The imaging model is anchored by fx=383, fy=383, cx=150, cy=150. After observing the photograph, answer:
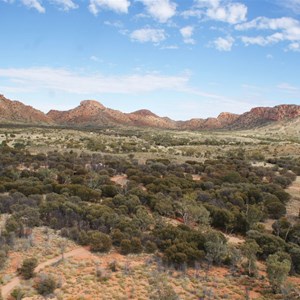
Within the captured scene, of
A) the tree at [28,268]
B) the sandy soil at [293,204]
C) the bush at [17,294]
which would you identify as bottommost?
the bush at [17,294]

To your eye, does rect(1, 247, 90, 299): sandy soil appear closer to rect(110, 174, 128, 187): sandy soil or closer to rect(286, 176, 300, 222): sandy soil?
rect(286, 176, 300, 222): sandy soil

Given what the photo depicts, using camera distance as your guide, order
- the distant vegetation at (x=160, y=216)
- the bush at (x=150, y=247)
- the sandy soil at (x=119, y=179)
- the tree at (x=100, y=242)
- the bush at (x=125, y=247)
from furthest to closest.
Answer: the sandy soil at (x=119, y=179) → the bush at (x=150, y=247) → the bush at (x=125, y=247) → the tree at (x=100, y=242) → the distant vegetation at (x=160, y=216)

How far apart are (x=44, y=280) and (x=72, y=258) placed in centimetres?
391

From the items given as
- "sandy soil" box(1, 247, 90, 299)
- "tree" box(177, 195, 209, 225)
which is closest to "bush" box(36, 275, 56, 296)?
"sandy soil" box(1, 247, 90, 299)

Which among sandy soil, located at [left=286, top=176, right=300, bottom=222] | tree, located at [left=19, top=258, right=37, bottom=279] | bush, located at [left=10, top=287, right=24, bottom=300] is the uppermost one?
sandy soil, located at [left=286, top=176, right=300, bottom=222]

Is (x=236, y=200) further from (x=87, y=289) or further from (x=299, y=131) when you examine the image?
(x=299, y=131)

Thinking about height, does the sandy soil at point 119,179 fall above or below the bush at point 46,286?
above

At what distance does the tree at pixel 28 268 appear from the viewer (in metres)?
20.3

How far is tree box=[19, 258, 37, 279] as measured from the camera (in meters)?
20.3

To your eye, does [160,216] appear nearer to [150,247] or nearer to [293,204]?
[150,247]

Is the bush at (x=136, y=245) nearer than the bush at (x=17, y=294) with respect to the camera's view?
No

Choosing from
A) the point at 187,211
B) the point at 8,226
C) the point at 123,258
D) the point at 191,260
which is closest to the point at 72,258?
the point at 123,258

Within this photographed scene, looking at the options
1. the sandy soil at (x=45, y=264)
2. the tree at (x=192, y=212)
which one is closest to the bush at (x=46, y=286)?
the sandy soil at (x=45, y=264)

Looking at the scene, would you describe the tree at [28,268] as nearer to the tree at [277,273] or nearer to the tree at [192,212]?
the tree at [277,273]
